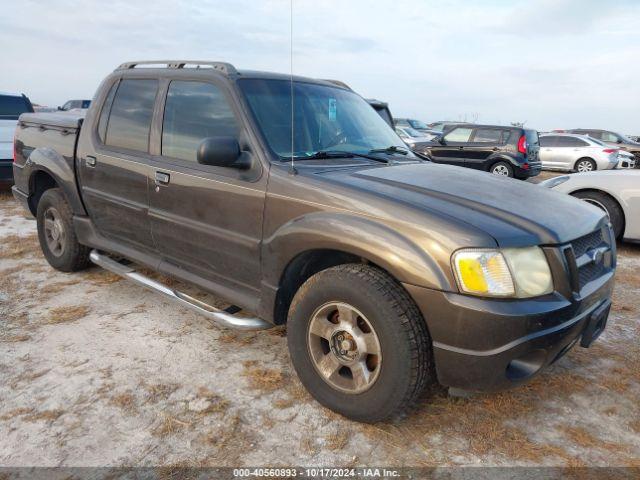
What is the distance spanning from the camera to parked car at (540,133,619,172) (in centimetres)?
1667

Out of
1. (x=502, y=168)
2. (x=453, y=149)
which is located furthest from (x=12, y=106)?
(x=502, y=168)

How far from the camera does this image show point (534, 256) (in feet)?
7.21

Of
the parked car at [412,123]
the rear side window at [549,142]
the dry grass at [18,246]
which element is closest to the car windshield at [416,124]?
the parked car at [412,123]

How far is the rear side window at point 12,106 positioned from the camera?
9.62 metres

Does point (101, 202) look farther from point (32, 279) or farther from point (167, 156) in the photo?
point (32, 279)

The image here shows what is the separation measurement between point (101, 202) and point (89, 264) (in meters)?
1.03

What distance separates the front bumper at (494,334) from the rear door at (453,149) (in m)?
11.2

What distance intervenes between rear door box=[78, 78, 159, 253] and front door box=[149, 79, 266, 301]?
176mm

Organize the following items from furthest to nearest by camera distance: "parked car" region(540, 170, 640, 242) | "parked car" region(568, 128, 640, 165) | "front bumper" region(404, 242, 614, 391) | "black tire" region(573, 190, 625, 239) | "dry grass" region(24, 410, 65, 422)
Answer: "parked car" region(568, 128, 640, 165) < "black tire" region(573, 190, 625, 239) < "parked car" region(540, 170, 640, 242) < "dry grass" region(24, 410, 65, 422) < "front bumper" region(404, 242, 614, 391)

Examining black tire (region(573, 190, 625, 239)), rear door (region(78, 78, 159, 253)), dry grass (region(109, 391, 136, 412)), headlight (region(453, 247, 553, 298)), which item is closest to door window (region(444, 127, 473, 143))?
black tire (region(573, 190, 625, 239))

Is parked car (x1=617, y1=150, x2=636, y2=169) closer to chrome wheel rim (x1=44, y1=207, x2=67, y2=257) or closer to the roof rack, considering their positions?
the roof rack

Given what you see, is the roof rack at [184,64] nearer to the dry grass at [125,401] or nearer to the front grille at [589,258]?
the dry grass at [125,401]

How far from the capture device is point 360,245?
2322mm

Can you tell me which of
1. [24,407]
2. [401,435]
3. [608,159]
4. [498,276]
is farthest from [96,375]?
[608,159]
